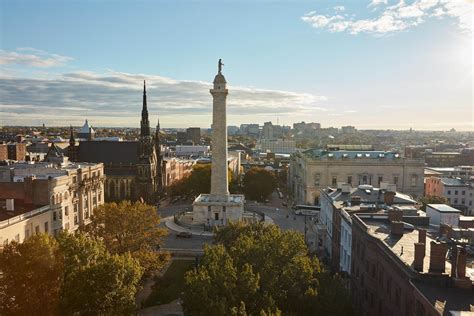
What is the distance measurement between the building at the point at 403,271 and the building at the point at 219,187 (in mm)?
38750

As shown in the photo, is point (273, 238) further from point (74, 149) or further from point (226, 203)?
point (74, 149)

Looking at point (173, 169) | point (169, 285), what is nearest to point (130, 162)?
point (173, 169)

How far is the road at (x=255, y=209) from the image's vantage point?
70312 millimetres

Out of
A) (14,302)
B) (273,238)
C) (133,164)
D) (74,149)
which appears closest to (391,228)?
(273,238)

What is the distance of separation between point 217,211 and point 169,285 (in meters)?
31.3

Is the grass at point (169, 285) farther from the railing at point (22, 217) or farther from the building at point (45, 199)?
the railing at point (22, 217)

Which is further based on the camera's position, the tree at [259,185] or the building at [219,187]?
the tree at [259,185]

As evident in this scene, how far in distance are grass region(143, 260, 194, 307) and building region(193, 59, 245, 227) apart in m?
22.0

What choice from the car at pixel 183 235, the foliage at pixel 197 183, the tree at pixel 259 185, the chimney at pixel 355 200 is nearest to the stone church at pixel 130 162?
the foliage at pixel 197 183

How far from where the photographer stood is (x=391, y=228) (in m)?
38.6

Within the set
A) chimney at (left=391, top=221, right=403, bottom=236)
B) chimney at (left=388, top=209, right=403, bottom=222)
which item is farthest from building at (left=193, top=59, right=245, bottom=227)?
chimney at (left=391, top=221, right=403, bottom=236)

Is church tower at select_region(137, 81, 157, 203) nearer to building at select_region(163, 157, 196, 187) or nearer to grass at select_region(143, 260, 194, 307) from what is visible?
building at select_region(163, 157, 196, 187)

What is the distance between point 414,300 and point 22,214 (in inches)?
1508

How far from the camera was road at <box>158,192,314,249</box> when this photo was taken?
70.3m
